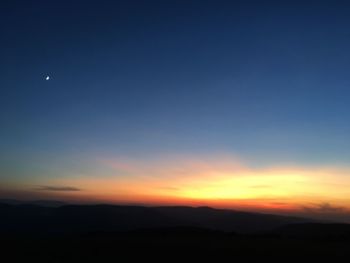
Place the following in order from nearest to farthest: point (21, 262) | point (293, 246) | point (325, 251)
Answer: point (21, 262) < point (325, 251) < point (293, 246)

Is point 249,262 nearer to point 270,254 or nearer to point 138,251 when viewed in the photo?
point 270,254

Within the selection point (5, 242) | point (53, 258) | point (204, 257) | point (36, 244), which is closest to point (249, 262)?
point (204, 257)

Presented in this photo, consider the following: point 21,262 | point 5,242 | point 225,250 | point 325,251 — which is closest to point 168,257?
point 225,250

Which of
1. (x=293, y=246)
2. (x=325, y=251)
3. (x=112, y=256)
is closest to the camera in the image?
(x=112, y=256)

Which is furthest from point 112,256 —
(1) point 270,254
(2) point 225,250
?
(1) point 270,254

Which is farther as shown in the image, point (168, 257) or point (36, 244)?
point (36, 244)

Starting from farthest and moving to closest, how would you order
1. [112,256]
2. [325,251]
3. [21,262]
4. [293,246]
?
[293,246] < [325,251] < [112,256] < [21,262]

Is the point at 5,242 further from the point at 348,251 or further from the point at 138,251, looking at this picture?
the point at 348,251

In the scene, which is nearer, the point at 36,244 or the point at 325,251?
the point at 325,251

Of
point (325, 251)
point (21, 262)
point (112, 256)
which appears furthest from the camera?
point (325, 251)
